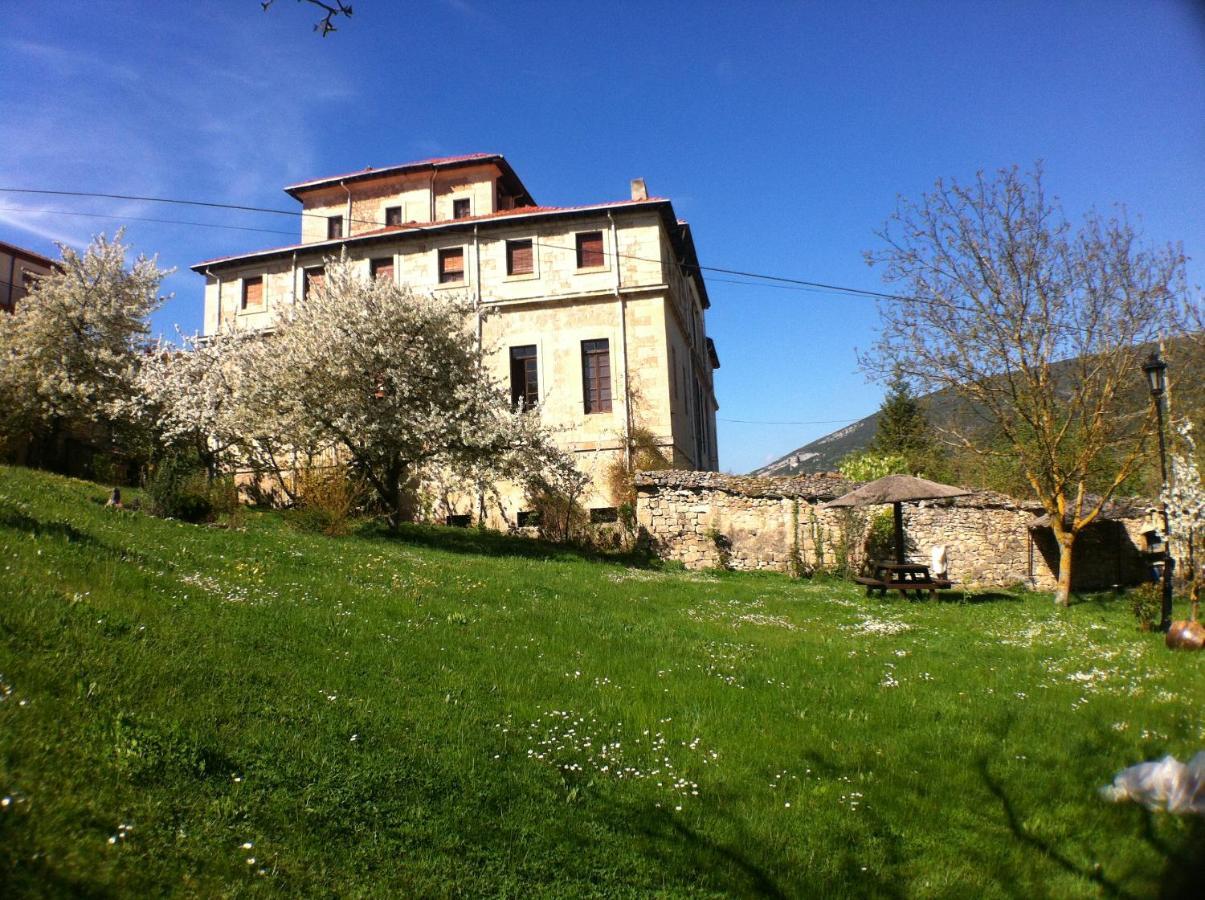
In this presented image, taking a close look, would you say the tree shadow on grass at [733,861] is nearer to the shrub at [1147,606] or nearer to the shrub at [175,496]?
the shrub at [1147,606]

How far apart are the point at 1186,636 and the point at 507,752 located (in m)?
9.89

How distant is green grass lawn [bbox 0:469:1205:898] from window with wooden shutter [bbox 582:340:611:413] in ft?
63.5

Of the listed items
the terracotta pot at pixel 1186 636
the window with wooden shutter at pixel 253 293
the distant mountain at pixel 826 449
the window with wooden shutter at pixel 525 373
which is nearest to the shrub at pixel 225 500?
the window with wooden shutter at pixel 525 373

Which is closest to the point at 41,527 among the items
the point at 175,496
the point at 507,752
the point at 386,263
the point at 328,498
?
the point at 507,752

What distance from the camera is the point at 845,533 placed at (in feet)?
71.5

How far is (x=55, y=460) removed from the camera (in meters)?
27.7

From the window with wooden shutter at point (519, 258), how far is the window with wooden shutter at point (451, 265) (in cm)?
192

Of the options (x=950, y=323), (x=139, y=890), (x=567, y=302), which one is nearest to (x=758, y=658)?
(x=139, y=890)

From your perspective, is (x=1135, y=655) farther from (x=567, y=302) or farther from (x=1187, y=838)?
(x=567, y=302)

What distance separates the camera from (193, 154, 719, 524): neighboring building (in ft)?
92.0

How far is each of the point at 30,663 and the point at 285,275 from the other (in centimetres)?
2976

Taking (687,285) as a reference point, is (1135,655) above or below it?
below

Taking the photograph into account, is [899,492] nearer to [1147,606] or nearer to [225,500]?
[1147,606]

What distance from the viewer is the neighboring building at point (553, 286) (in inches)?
1104
